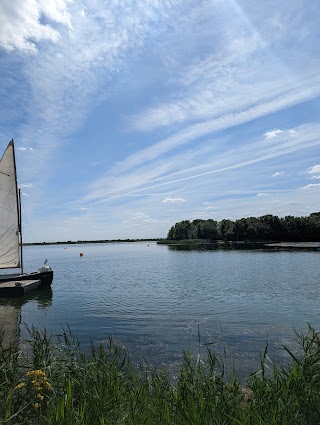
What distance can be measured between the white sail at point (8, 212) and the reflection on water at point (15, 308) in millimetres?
4317

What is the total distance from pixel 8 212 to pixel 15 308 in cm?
1133

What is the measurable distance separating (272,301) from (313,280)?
14.5 meters

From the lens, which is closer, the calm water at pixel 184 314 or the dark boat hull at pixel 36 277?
the calm water at pixel 184 314

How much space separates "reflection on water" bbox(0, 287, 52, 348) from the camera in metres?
21.1

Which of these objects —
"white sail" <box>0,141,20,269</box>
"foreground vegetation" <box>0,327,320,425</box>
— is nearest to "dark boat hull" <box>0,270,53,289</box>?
"white sail" <box>0,141,20,269</box>

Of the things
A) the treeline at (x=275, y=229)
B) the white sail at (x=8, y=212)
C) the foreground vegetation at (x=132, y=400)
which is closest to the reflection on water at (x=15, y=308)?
the white sail at (x=8, y=212)

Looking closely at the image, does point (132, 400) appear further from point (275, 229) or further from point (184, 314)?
point (275, 229)

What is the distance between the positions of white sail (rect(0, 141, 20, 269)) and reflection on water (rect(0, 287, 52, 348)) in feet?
14.2

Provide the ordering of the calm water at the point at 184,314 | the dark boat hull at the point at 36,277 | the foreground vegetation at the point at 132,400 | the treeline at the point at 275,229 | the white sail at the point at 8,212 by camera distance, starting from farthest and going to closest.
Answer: the treeline at the point at 275,229
the dark boat hull at the point at 36,277
the white sail at the point at 8,212
the calm water at the point at 184,314
the foreground vegetation at the point at 132,400

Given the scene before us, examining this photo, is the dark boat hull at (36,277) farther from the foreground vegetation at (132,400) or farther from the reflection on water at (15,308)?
the foreground vegetation at (132,400)

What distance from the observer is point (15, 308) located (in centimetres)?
2984

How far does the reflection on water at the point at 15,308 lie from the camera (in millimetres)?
21094

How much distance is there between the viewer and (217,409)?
→ 6309 mm

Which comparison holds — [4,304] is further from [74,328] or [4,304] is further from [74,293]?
[74,328]
